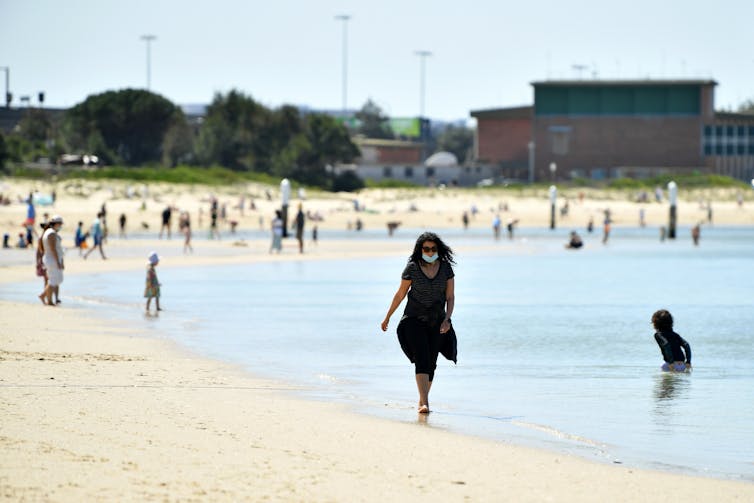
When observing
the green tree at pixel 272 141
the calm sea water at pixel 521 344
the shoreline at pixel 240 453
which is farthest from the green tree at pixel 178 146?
the shoreline at pixel 240 453

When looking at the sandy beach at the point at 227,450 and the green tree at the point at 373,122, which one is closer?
the sandy beach at the point at 227,450

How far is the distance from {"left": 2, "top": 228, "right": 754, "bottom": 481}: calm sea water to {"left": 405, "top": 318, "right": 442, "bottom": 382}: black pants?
523 millimetres

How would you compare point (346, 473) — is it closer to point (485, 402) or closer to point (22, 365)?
point (485, 402)

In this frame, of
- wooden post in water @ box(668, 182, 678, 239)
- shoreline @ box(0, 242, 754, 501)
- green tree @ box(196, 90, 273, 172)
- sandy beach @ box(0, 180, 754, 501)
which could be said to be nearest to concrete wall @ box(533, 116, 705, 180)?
green tree @ box(196, 90, 273, 172)

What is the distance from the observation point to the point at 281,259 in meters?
43.6

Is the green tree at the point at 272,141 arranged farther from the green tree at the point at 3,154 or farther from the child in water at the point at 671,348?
the child in water at the point at 671,348

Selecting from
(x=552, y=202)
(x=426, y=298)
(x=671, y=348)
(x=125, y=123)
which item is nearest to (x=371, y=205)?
(x=552, y=202)

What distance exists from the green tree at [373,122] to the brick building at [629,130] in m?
50.4

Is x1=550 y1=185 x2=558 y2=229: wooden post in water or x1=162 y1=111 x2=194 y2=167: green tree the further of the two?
x1=162 y1=111 x2=194 y2=167: green tree

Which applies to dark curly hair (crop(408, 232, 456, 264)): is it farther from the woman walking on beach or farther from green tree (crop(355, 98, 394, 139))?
green tree (crop(355, 98, 394, 139))

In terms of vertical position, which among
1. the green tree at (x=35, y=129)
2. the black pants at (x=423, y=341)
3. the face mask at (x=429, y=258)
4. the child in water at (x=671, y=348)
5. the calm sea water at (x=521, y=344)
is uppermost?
the green tree at (x=35, y=129)

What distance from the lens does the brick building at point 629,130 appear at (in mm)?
102812

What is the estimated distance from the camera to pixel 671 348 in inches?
603

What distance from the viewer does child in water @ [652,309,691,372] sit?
15141mm
